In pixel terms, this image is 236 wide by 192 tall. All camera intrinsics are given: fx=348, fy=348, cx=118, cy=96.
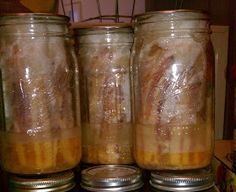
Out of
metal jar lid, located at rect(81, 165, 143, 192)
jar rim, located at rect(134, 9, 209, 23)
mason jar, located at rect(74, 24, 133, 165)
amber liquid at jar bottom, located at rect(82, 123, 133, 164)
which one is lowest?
metal jar lid, located at rect(81, 165, 143, 192)

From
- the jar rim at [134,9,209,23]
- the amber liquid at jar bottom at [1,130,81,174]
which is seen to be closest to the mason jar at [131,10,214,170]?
the jar rim at [134,9,209,23]

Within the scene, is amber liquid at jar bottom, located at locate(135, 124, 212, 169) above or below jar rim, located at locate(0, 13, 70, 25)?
below

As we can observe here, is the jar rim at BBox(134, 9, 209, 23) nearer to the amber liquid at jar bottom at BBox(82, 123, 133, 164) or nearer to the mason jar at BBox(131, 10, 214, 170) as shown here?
the mason jar at BBox(131, 10, 214, 170)

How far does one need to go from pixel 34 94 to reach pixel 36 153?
91 mm

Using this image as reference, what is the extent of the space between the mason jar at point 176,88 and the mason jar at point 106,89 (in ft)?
0.24

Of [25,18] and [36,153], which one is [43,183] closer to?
[36,153]

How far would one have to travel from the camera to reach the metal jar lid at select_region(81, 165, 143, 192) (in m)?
0.55

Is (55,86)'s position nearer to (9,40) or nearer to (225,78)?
(9,40)

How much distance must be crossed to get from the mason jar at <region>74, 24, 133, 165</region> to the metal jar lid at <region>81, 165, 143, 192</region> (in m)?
0.05

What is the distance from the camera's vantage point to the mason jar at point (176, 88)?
0.53m

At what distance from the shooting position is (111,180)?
1.79 ft

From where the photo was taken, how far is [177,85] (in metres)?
0.53

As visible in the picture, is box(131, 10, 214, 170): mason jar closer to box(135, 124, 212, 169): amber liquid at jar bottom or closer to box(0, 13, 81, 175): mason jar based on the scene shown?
box(135, 124, 212, 169): amber liquid at jar bottom

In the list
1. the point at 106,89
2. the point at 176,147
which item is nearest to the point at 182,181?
the point at 176,147
